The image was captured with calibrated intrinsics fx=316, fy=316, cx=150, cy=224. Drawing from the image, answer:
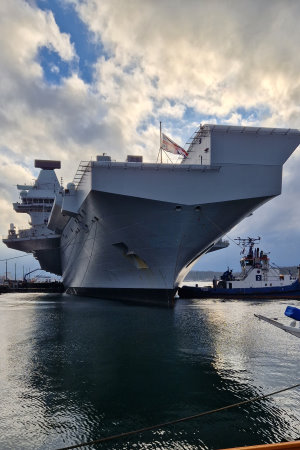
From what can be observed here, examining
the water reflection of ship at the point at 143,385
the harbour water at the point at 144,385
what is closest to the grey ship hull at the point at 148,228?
the harbour water at the point at 144,385

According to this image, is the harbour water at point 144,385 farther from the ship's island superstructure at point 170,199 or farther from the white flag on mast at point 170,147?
the white flag on mast at point 170,147

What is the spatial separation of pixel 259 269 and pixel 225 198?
21.2 meters

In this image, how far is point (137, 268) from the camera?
20062 mm

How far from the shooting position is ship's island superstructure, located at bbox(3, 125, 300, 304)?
1611 cm

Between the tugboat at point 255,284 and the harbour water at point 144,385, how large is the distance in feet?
61.7

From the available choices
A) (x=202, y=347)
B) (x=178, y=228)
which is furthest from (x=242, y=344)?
(x=178, y=228)

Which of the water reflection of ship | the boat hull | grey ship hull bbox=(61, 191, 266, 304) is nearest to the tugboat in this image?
the boat hull

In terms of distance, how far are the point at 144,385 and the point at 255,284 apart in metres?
29.5

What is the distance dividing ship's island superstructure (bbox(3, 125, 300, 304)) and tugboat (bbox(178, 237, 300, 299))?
15.2m

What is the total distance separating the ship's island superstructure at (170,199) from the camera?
16.1 m

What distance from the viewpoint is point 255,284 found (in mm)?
34531

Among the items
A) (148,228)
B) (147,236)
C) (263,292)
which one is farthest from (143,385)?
(263,292)

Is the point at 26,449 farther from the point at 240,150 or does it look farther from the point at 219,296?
the point at 219,296

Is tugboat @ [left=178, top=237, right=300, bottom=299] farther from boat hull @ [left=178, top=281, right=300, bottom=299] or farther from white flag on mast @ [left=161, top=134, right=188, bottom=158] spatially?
white flag on mast @ [left=161, top=134, right=188, bottom=158]
